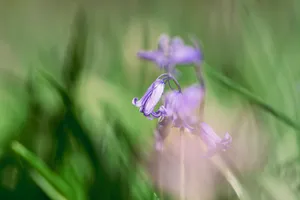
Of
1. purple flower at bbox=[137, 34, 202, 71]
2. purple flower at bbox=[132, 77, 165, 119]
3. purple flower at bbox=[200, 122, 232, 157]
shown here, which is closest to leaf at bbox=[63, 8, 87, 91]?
purple flower at bbox=[137, 34, 202, 71]

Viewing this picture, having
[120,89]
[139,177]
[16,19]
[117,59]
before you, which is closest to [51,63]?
[117,59]

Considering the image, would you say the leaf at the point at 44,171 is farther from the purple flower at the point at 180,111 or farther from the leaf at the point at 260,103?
the leaf at the point at 260,103

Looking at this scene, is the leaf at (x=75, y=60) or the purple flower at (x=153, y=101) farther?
the leaf at (x=75, y=60)

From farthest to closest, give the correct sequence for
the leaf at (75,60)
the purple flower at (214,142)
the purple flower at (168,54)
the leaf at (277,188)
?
the leaf at (75,60) < the purple flower at (168,54) < the leaf at (277,188) < the purple flower at (214,142)

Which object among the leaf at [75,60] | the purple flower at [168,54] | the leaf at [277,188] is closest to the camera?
the leaf at [277,188]

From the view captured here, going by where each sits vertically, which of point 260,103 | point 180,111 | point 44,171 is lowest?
→ point 44,171

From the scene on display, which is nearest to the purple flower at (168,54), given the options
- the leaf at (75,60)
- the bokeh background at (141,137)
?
the bokeh background at (141,137)

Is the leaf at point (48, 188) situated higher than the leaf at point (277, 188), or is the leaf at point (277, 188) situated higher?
the leaf at point (277, 188)

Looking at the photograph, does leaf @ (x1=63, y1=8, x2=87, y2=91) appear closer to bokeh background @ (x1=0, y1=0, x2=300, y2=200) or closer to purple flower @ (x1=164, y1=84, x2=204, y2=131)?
bokeh background @ (x1=0, y1=0, x2=300, y2=200)

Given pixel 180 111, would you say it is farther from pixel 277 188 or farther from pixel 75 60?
pixel 75 60

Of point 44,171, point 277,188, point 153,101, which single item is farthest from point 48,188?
point 277,188

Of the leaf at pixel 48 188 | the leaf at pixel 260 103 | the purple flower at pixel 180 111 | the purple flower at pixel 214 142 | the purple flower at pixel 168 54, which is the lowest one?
the leaf at pixel 48 188
